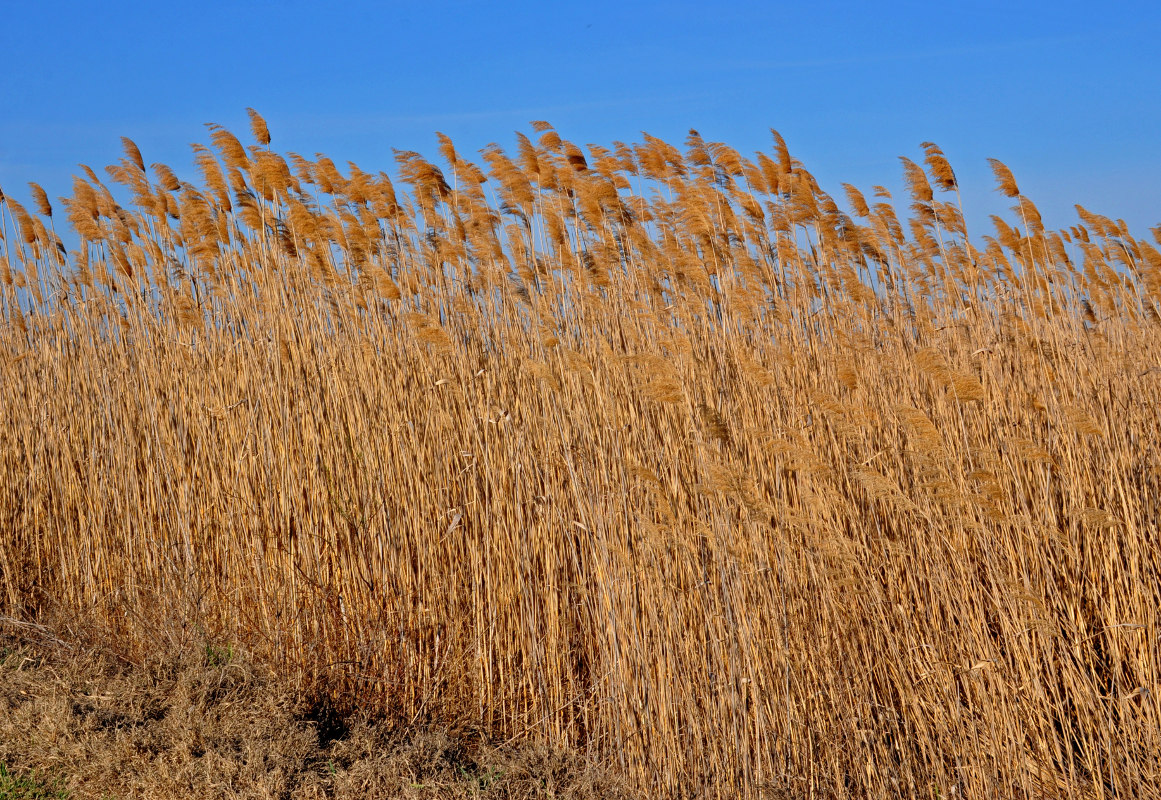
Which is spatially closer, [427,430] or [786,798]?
[786,798]

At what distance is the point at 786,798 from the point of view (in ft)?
7.72

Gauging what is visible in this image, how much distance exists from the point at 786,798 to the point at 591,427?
1233 millimetres

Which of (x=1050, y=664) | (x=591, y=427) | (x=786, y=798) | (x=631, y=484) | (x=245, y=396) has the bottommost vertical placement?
(x=786, y=798)

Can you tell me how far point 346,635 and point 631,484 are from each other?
1163 millimetres

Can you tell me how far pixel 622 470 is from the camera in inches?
105


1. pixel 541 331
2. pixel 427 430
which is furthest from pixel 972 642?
pixel 427 430

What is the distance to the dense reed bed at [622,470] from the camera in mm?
2352

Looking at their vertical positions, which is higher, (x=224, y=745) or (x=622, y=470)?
(x=622, y=470)

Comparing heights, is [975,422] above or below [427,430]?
below

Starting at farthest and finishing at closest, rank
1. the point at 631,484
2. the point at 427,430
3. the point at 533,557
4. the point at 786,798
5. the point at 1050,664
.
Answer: the point at 427,430, the point at 533,557, the point at 631,484, the point at 786,798, the point at 1050,664

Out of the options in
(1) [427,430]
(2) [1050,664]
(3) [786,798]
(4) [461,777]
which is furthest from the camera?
(1) [427,430]

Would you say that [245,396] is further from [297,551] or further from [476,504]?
[476,504]

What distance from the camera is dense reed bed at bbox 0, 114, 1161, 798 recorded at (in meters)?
2.35

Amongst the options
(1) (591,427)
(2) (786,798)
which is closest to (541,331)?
(1) (591,427)
